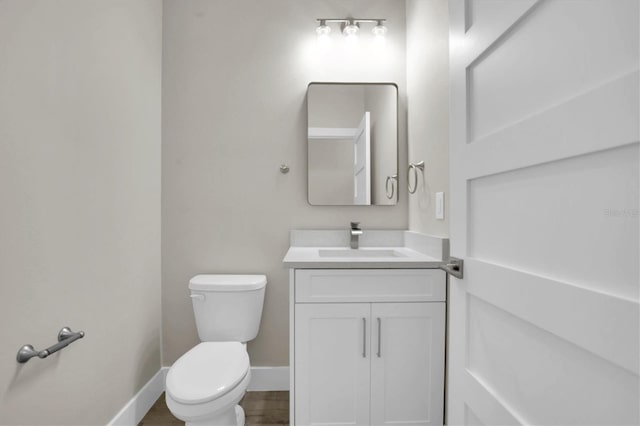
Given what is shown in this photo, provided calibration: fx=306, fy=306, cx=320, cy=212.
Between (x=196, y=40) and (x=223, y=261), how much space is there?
143 centimetres

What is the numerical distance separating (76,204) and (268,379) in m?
1.46

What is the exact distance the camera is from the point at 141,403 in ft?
5.43

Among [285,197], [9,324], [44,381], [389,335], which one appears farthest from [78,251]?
[389,335]

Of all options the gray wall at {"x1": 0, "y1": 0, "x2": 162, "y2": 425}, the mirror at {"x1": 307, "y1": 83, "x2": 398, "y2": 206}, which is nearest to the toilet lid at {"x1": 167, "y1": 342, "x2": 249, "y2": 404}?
the gray wall at {"x1": 0, "y1": 0, "x2": 162, "y2": 425}

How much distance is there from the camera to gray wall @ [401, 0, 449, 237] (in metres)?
1.45

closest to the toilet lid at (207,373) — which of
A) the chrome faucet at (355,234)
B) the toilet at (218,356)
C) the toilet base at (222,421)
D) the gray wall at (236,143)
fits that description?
the toilet at (218,356)

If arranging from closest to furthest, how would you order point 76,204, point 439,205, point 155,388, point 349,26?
1. point 76,204
2. point 439,205
3. point 155,388
4. point 349,26

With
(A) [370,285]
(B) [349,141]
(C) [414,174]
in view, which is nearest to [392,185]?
(C) [414,174]

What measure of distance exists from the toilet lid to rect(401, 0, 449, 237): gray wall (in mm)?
1133

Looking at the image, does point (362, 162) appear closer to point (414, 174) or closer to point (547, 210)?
point (414, 174)

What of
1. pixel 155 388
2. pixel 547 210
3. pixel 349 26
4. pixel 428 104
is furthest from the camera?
pixel 349 26

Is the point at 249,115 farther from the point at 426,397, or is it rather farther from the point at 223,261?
the point at 426,397

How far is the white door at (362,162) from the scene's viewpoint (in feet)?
6.42

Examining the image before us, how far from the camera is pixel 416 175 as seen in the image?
5.94 ft
